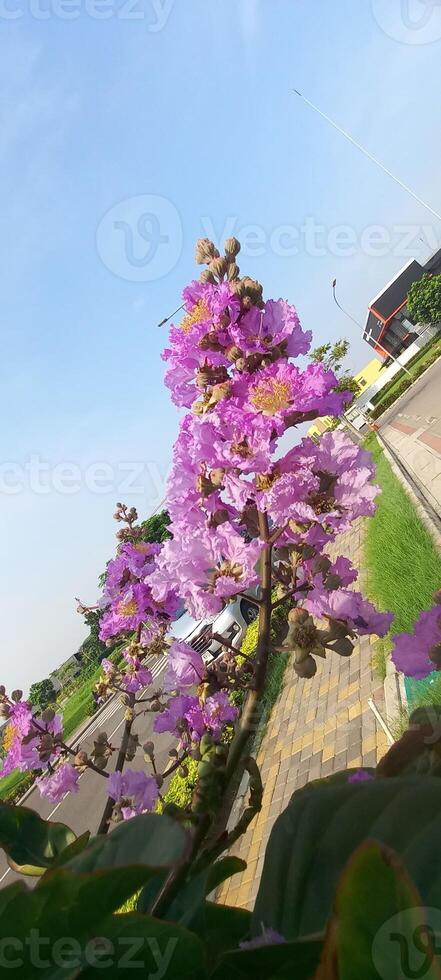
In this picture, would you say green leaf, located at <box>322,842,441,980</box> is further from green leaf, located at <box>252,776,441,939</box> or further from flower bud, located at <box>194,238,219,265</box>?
flower bud, located at <box>194,238,219,265</box>

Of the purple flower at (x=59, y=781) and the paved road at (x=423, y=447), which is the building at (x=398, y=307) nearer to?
the paved road at (x=423, y=447)

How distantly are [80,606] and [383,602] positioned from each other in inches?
149

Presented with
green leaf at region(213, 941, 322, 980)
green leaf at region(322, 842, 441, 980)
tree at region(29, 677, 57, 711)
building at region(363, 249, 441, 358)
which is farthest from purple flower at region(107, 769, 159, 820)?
building at region(363, 249, 441, 358)

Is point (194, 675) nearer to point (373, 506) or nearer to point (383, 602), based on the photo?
point (373, 506)

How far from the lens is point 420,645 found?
1159mm

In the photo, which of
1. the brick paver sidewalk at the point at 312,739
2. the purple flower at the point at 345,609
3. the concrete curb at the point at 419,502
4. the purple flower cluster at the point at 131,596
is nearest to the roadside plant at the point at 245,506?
the purple flower at the point at 345,609

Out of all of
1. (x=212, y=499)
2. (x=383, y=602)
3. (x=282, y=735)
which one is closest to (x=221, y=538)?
(x=212, y=499)

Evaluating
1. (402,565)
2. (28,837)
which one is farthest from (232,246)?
(402,565)

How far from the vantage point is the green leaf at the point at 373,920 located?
378 millimetres

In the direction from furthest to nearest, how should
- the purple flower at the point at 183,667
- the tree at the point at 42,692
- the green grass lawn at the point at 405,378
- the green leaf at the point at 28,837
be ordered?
the tree at the point at 42,692 < the green grass lawn at the point at 405,378 < the purple flower at the point at 183,667 < the green leaf at the point at 28,837

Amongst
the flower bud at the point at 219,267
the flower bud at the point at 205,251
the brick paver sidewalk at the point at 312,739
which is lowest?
the brick paver sidewalk at the point at 312,739

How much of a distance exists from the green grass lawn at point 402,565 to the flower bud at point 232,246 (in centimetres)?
311

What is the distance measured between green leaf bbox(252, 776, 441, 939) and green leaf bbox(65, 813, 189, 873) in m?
0.14

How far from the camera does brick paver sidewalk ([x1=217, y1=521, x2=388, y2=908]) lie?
174 inches
